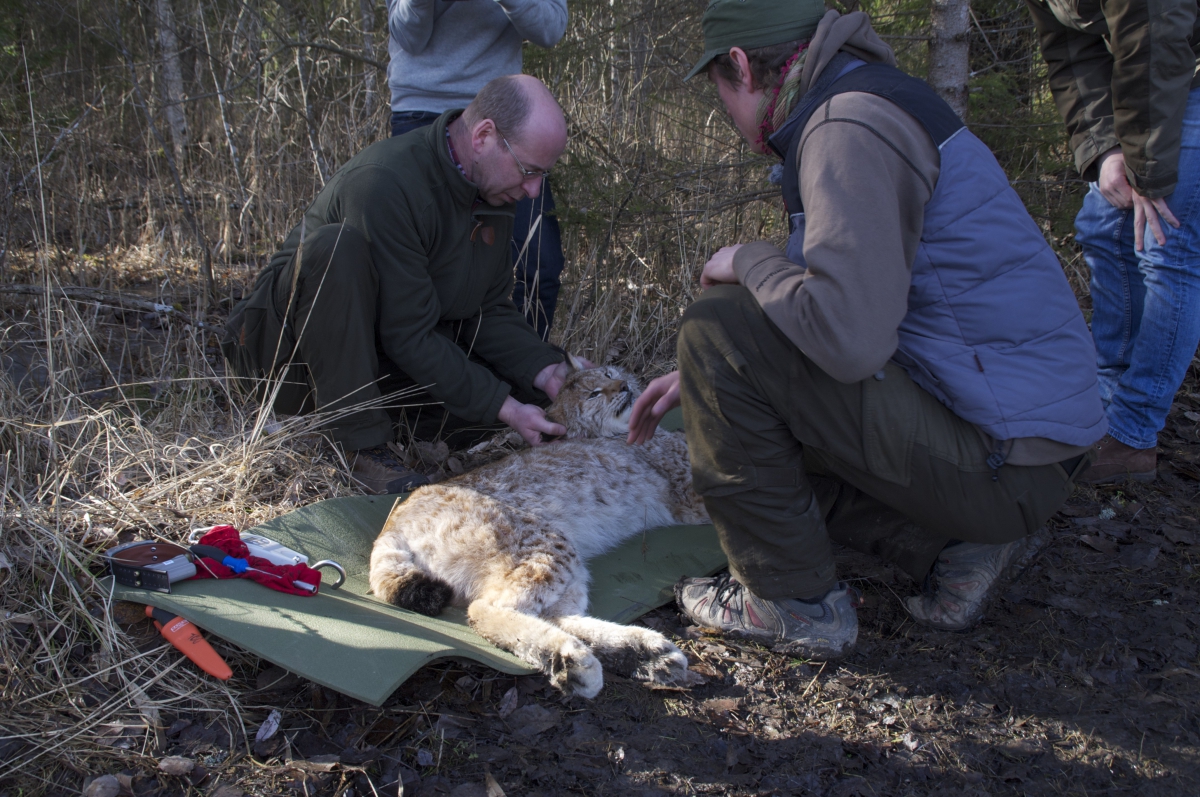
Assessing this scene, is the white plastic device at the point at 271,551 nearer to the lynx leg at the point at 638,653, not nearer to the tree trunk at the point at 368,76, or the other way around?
the lynx leg at the point at 638,653

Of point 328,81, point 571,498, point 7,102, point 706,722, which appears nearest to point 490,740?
point 706,722

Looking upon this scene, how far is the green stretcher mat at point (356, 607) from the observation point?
Answer: 7.38 ft

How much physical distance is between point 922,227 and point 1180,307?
2069 millimetres

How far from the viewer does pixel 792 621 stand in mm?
2648

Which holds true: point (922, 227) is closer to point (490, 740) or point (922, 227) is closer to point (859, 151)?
point (859, 151)

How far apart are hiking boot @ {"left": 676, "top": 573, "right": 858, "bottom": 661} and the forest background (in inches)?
61.9

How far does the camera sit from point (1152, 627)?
2715mm

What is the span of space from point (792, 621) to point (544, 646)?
84 centimetres

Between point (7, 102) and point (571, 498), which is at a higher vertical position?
point (7, 102)

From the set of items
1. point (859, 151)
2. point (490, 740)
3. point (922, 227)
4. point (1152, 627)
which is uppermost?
point (859, 151)

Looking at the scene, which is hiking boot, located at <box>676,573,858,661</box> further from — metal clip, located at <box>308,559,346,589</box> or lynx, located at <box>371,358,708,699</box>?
metal clip, located at <box>308,559,346,589</box>

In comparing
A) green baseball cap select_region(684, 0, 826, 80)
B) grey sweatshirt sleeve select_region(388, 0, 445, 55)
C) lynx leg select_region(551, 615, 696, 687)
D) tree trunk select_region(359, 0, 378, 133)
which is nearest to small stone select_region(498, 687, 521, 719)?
lynx leg select_region(551, 615, 696, 687)

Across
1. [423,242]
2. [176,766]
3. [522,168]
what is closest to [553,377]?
[423,242]

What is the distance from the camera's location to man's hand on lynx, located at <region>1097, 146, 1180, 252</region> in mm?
3266
